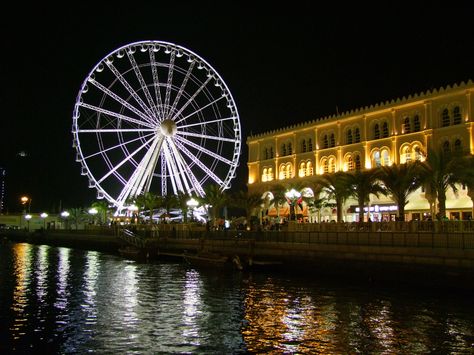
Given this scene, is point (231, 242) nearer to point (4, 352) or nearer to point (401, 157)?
point (401, 157)

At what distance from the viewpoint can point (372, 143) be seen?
189 ft

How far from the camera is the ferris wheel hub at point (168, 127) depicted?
59812mm

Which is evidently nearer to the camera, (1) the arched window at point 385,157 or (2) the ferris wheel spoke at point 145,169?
(1) the arched window at point 385,157

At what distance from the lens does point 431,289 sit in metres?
30.6

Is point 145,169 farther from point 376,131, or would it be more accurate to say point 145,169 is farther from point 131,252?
point 376,131

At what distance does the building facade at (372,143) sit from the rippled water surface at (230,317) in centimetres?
1907

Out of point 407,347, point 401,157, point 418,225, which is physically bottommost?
point 407,347

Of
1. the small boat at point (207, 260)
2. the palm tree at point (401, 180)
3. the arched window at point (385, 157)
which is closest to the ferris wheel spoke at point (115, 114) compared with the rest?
the small boat at point (207, 260)

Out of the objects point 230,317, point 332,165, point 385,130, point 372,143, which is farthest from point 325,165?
point 230,317

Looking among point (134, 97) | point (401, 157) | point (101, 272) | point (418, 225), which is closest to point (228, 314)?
point (418, 225)

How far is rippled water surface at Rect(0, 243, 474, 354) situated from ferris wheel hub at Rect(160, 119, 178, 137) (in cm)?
2438

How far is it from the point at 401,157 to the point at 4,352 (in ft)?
142

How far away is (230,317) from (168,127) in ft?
124

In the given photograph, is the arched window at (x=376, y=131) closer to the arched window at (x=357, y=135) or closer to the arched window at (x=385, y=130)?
the arched window at (x=385, y=130)
